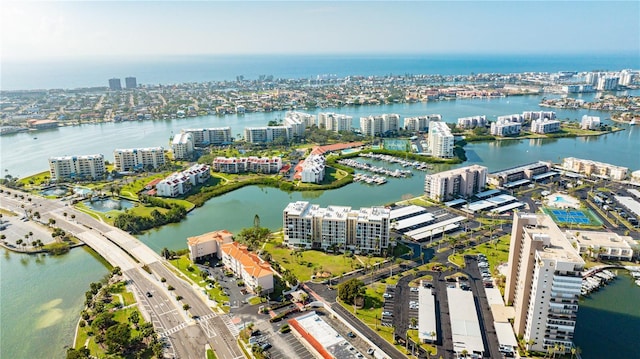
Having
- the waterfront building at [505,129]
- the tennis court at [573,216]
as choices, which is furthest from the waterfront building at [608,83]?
the tennis court at [573,216]

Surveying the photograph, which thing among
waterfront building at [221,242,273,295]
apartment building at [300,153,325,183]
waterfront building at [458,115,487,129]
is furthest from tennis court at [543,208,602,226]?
waterfront building at [458,115,487,129]

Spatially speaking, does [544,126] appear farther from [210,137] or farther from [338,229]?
[338,229]

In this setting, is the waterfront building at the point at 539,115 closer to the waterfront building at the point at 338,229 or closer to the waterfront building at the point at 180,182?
the waterfront building at the point at 338,229

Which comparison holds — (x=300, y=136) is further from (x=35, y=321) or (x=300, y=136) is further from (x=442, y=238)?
(x=35, y=321)

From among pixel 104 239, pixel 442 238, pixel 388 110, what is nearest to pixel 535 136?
pixel 388 110

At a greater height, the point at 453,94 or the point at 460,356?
the point at 453,94

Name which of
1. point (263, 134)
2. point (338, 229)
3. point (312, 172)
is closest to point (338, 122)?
point (263, 134)

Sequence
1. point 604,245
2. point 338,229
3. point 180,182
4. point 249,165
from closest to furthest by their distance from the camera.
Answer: point 604,245 → point 338,229 → point 180,182 → point 249,165
